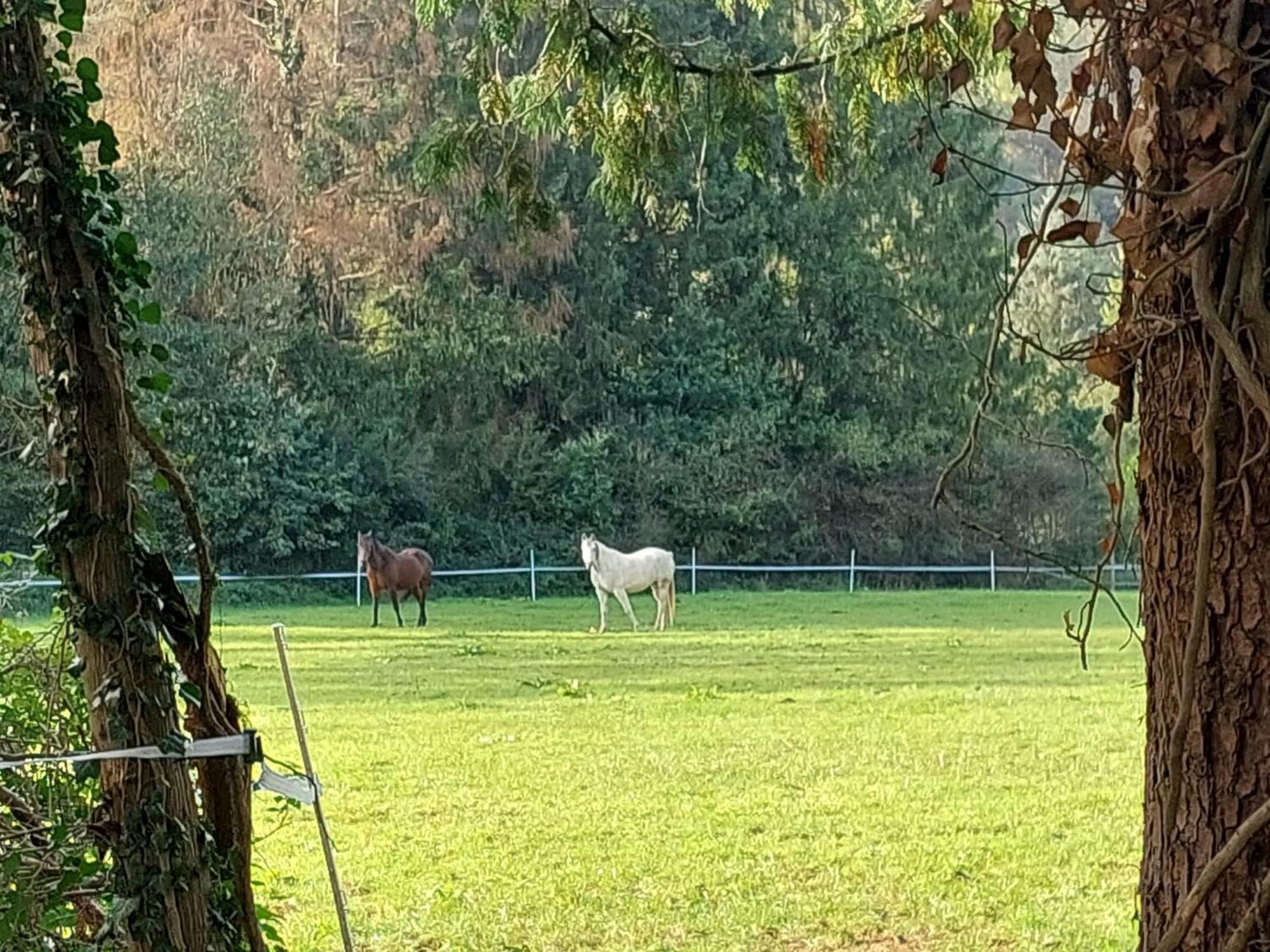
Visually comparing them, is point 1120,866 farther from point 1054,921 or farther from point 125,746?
point 125,746

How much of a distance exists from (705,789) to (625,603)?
13.3 ft

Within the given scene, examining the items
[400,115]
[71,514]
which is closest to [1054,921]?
[71,514]

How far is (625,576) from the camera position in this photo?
8203 millimetres

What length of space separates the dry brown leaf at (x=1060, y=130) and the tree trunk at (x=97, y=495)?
2.21 feet

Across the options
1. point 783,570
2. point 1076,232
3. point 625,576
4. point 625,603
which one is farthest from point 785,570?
point 1076,232

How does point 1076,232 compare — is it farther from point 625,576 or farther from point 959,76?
point 625,576

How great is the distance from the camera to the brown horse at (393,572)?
731cm

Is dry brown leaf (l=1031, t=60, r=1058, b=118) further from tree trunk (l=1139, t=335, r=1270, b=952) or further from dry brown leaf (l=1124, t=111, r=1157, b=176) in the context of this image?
tree trunk (l=1139, t=335, r=1270, b=952)

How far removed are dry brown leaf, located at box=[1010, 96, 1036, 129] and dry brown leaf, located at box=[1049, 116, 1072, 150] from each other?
0.04 feet

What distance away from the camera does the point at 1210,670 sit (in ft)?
2.61

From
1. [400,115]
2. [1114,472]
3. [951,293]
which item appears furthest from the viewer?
[951,293]

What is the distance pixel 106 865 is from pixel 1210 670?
83cm

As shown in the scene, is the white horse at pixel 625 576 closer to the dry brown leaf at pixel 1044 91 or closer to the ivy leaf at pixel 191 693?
the ivy leaf at pixel 191 693

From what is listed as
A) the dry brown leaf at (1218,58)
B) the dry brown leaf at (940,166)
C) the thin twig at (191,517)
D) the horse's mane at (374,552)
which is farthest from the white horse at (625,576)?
the dry brown leaf at (1218,58)
